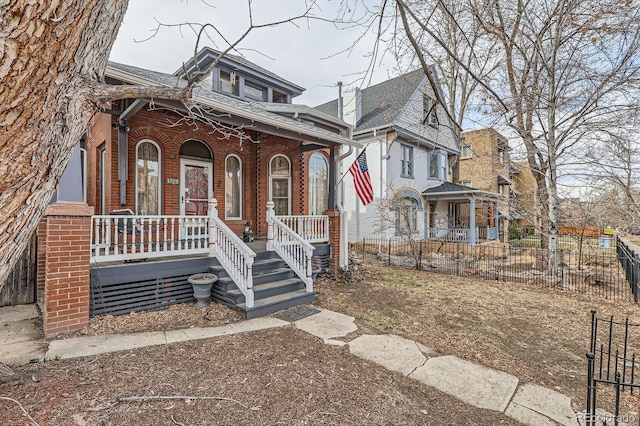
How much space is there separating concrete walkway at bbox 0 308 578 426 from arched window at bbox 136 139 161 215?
3137 millimetres

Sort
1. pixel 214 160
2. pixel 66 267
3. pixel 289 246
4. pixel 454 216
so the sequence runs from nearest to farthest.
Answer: pixel 66 267, pixel 289 246, pixel 214 160, pixel 454 216

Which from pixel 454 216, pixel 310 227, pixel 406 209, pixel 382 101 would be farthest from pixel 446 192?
pixel 310 227

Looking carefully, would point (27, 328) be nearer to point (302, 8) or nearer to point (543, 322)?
point (302, 8)

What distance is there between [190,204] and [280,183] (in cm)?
291

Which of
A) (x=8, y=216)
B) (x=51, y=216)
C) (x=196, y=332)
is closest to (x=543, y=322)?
(x=196, y=332)

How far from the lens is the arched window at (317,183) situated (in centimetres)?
1105

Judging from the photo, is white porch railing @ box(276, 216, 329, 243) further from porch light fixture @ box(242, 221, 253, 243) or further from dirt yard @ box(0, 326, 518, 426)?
dirt yard @ box(0, 326, 518, 426)

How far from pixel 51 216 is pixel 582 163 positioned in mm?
12402

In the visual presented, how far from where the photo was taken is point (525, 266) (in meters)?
11.8

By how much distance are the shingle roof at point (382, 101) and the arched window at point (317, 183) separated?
4864 millimetres

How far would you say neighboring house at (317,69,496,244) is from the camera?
586 inches

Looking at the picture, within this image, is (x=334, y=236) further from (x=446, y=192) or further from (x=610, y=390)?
(x=446, y=192)

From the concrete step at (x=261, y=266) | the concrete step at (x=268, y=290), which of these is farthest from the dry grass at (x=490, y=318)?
the concrete step at (x=261, y=266)

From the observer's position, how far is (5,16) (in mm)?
1257
